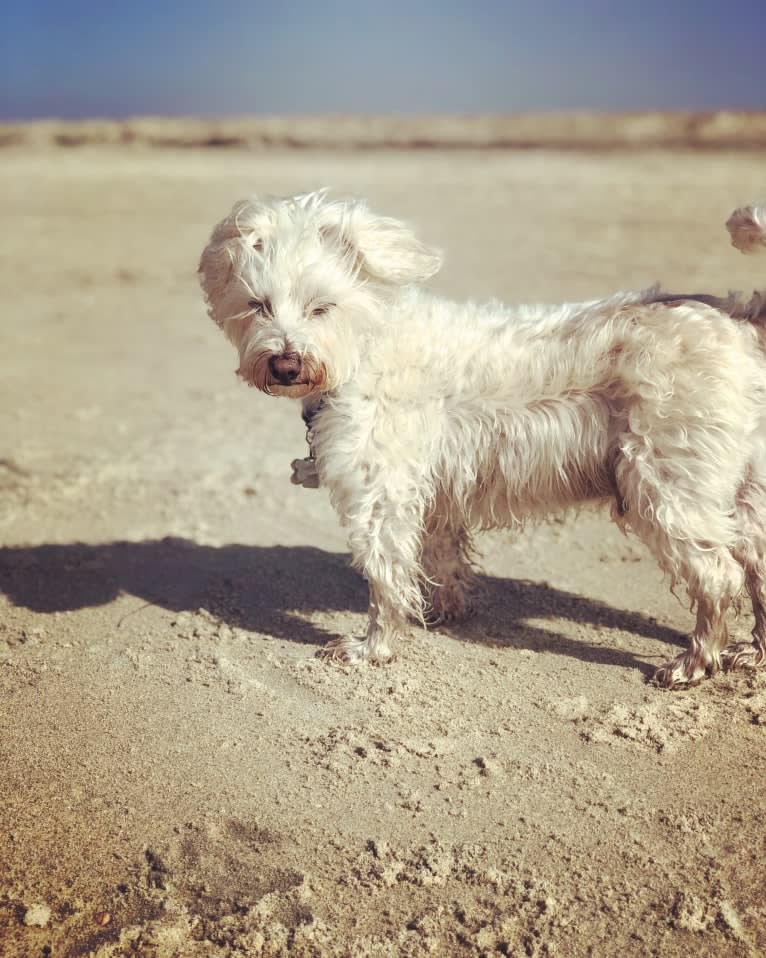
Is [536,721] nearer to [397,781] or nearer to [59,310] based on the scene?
[397,781]

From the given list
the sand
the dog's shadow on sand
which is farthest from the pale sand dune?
the dog's shadow on sand

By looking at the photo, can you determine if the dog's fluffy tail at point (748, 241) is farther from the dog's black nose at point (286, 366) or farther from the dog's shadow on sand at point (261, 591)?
the dog's black nose at point (286, 366)

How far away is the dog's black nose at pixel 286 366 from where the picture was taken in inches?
153

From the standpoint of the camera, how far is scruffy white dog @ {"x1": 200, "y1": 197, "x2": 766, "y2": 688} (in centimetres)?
391

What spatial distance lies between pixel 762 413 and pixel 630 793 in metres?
1.62

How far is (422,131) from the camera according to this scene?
3241 centimetres

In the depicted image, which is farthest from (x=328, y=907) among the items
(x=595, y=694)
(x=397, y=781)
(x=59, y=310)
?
(x=59, y=310)

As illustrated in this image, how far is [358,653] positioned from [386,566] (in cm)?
48

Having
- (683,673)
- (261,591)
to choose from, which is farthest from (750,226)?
(261,591)

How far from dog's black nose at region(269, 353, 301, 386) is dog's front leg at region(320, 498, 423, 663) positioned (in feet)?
2.27

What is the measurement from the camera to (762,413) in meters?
3.99

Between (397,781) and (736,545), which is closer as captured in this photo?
(397,781)

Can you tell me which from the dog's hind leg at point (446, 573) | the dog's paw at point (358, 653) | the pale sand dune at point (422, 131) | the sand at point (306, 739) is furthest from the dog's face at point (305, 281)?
the pale sand dune at point (422, 131)

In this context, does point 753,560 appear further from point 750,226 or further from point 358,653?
point 358,653
